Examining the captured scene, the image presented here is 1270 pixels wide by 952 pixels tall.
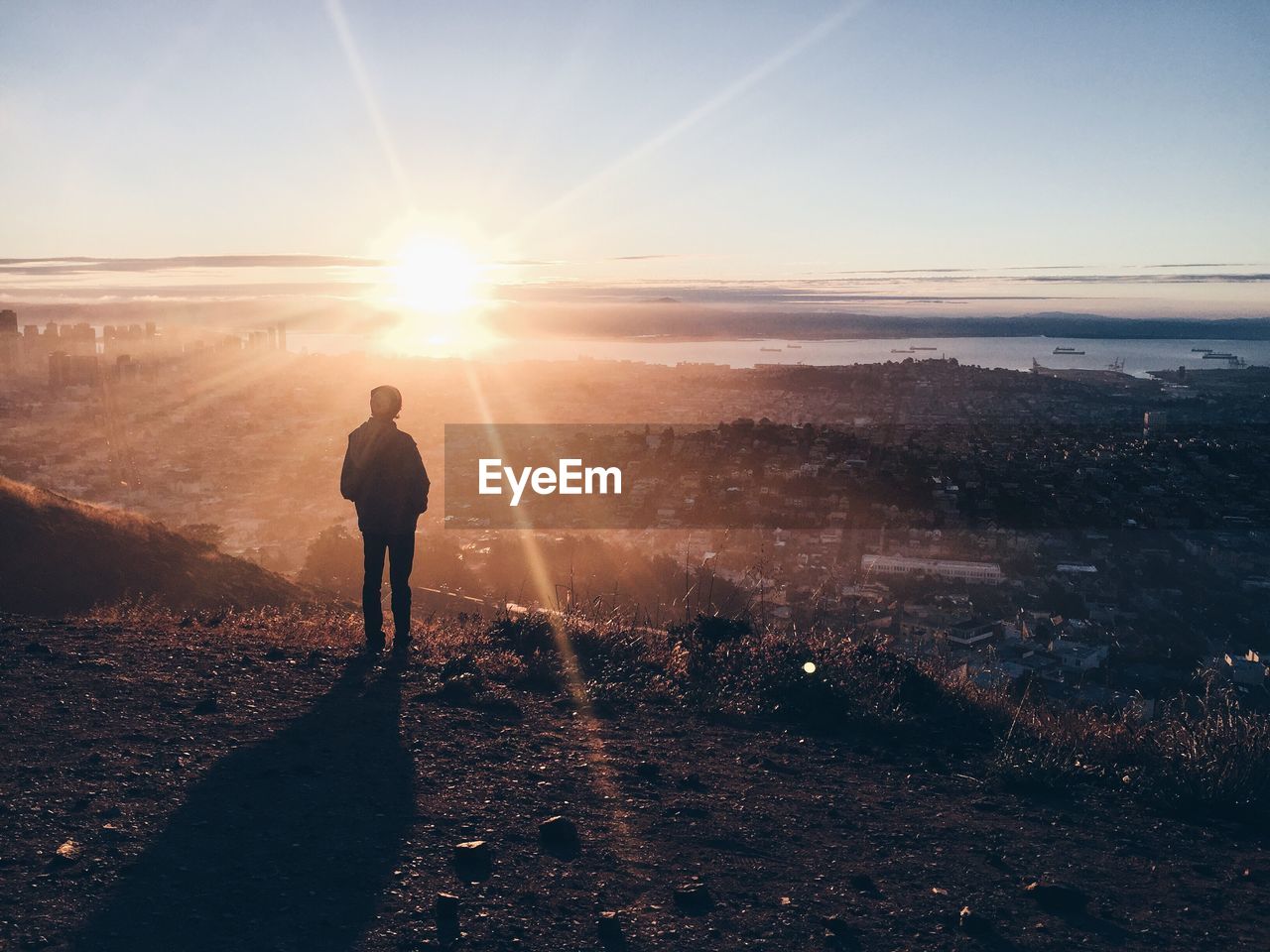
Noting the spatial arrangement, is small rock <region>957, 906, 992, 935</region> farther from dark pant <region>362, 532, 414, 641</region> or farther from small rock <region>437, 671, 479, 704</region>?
dark pant <region>362, 532, 414, 641</region>

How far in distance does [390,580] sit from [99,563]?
257 inches

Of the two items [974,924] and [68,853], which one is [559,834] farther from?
[68,853]

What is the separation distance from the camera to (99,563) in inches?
457

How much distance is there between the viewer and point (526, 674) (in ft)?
21.4

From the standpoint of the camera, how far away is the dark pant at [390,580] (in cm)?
707

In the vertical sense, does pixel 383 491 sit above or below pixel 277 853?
above

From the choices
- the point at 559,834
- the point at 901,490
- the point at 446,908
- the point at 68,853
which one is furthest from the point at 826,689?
the point at 901,490

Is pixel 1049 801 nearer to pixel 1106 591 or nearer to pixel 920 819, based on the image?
pixel 920 819

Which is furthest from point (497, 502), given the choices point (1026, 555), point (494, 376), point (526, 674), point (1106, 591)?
point (494, 376)

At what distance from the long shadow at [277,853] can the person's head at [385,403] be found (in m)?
2.64

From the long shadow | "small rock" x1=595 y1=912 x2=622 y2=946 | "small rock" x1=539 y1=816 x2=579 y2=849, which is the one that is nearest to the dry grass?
the long shadow

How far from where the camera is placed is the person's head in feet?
23.1

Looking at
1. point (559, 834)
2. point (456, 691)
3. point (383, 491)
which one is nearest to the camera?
point (559, 834)

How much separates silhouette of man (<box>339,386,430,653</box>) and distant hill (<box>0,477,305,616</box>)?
14.2ft
